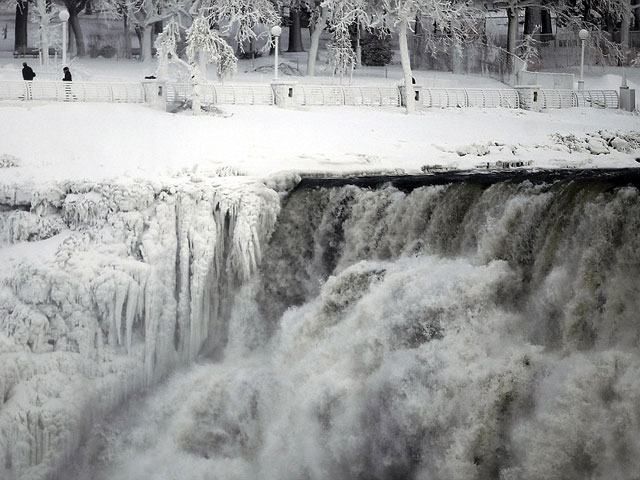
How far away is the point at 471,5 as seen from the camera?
142 ft

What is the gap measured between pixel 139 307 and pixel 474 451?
23.6 ft

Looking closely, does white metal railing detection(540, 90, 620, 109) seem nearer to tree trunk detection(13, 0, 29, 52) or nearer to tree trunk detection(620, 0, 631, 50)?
tree trunk detection(620, 0, 631, 50)

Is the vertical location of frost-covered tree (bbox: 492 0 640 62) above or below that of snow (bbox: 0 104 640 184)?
above

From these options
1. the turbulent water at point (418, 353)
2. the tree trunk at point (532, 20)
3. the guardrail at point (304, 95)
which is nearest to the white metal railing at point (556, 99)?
the guardrail at point (304, 95)

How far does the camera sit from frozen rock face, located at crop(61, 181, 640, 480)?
12000mm

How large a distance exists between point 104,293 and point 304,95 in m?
13.8

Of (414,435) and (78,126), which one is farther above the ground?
(78,126)

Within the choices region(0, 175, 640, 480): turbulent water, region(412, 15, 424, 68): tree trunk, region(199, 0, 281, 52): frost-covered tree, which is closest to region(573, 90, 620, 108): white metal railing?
→ region(199, 0, 281, 52): frost-covered tree

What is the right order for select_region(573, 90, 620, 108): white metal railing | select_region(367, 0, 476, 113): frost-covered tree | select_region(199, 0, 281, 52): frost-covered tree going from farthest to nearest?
select_region(199, 0, 281, 52): frost-covered tree → select_region(573, 90, 620, 108): white metal railing → select_region(367, 0, 476, 113): frost-covered tree

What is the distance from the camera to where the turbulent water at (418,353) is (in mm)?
12016

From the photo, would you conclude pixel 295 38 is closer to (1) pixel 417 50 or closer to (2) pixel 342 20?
(1) pixel 417 50

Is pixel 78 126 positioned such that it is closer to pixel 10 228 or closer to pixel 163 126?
pixel 163 126

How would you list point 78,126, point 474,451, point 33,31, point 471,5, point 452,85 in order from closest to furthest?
point 474,451 → point 78,126 → point 452,85 → point 471,5 → point 33,31

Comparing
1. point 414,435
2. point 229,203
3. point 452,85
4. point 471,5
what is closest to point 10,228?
point 229,203
